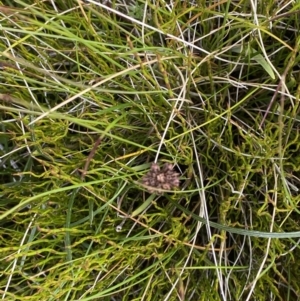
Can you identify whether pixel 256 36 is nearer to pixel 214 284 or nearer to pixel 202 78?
pixel 202 78

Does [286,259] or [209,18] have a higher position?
[209,18]

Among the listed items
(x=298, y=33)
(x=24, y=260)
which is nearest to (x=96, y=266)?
(x=24, y=260)

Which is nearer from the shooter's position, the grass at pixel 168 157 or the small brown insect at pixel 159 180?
the small brown insect at pixel 159 180

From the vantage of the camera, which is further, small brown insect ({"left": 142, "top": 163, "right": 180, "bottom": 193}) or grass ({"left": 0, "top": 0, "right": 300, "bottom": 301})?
grass ({"left": 0, "top": 0, "right": 300, "bottom": 301})

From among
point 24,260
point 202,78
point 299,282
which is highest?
point 202,78

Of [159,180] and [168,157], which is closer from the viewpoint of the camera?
[159,180]

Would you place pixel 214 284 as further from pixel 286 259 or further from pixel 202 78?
pixel 202 78

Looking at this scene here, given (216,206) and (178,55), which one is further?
(216,206)
